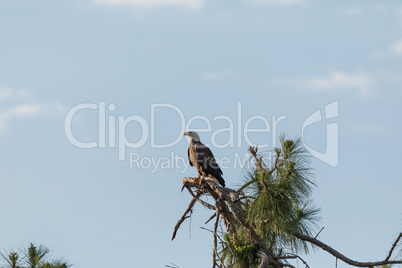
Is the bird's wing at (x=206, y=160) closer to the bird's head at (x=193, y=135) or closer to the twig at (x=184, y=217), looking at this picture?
the bird's head at (x=193, y=135)

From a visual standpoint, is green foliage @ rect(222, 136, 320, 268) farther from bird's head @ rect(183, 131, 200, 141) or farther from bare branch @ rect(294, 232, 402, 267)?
bird's head @ rect(183, 131, 200, 141)

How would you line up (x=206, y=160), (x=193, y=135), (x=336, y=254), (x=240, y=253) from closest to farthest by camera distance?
1. (x=240, y=253)
2. (x=336, y=254)
3. (x=206, y=160)
4. (x=193, y=135)

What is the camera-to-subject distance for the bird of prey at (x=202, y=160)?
35.2 ft

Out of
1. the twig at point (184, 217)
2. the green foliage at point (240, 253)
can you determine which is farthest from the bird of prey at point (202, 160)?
the green foliage at point (240, 253)

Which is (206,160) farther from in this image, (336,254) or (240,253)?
(240,253)

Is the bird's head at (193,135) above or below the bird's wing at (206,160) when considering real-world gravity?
above

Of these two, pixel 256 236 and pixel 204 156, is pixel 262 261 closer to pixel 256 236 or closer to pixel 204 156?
pixel 256 236

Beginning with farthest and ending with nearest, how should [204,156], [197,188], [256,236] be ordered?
[204,156]
[197,188]
[256,236]

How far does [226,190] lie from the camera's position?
28.0 ft

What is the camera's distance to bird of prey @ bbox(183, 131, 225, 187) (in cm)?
1073

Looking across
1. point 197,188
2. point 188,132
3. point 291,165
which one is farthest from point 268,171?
point 188,132

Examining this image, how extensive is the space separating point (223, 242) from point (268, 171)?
111 cm

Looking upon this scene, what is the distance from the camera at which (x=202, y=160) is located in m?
11.2

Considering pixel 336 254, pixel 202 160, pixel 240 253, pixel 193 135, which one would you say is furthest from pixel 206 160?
pixel 240 253
